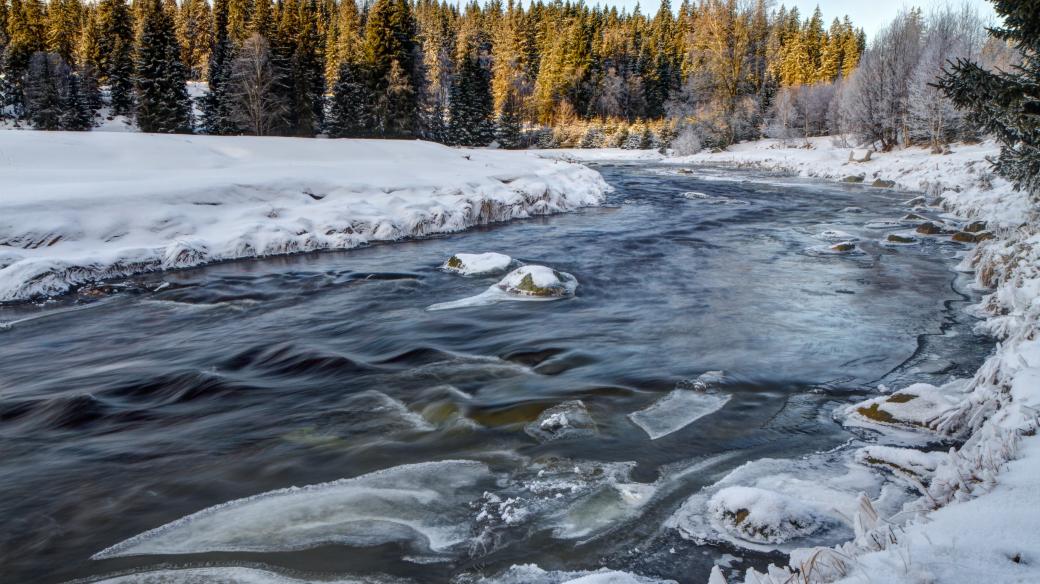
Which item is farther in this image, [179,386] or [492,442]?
[179,386]

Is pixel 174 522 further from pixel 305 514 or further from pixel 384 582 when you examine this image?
pixel 384 582

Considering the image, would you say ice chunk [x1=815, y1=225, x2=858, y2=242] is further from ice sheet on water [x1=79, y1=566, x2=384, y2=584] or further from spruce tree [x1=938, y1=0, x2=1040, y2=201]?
ice sheet on water [x1=79, y1=566, x2=384, y2=584]

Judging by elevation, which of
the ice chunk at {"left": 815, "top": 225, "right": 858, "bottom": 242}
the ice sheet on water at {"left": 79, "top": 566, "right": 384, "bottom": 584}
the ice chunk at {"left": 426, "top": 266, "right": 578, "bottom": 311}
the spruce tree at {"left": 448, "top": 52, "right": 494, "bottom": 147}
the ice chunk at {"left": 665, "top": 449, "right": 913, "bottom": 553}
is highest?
the spruce tree at {"left": 448, "top": 52, "right": 494, "bottom": 147}

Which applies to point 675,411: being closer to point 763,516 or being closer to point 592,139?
point 763,516

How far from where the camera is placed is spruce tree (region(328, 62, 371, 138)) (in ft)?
138

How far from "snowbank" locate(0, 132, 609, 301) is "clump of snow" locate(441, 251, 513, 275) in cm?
323

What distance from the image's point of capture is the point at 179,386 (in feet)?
19.4

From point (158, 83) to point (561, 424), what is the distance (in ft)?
130

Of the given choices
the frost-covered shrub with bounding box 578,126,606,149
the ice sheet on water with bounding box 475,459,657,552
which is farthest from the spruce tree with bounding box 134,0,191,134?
the ice sheet on water with bounding box 475,459,657,552

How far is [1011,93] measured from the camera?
803cm

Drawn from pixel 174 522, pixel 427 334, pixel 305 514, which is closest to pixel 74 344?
pixel 427 334

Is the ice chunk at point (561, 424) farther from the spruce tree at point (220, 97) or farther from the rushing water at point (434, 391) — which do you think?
the spruce tree at point (220, 97)

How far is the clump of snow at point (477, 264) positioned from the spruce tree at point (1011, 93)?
7057 millimetres

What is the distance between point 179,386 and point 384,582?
402cm
